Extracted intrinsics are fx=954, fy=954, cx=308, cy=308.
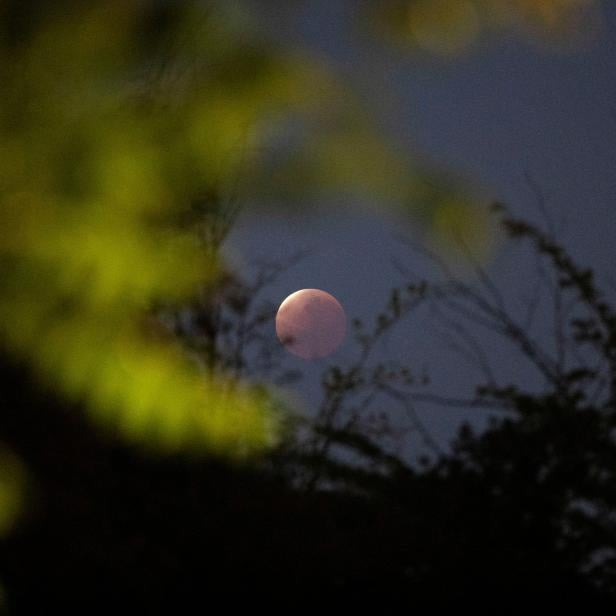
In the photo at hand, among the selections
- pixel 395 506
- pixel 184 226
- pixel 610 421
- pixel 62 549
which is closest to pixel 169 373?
pixel 184 226

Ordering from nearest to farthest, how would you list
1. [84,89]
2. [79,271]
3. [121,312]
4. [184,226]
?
[84,89] → [79,271] → [121,312] → [184,226]

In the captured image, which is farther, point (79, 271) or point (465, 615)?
point (465, 615)

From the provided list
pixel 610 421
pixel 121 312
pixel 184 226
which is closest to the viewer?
pixel 121 312

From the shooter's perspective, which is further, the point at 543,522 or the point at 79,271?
the point at 543,522

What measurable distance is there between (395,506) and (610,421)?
1087 mm

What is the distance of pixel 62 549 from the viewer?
3.21m

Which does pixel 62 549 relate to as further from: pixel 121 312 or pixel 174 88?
pixel 174 88

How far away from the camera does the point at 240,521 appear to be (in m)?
3.97

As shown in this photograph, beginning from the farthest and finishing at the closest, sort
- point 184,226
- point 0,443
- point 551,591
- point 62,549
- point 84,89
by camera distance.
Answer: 1. point 551,591
2. point 184,226
3. point 62,549
4. point 0,443
5. point 84,89

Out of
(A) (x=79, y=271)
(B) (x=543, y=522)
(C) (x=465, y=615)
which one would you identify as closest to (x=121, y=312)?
(A) (x=79, y=271)

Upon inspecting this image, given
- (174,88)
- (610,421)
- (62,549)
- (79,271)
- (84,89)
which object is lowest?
(62,549)

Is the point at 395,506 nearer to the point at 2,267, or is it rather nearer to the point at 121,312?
the point at 121,312

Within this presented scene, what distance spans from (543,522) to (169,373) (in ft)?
6.27

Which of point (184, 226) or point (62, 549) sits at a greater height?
point (184, 226)
